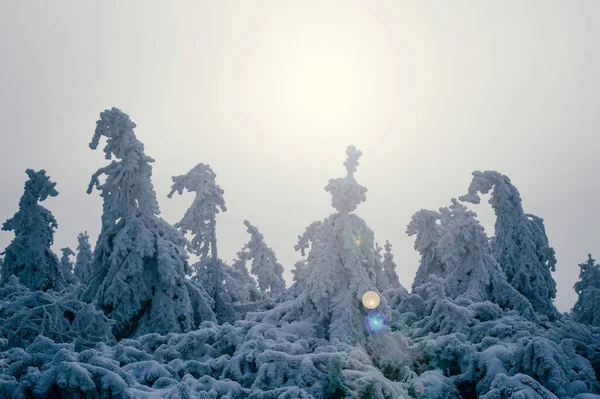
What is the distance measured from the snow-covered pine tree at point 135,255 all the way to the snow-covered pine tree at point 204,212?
14.1ft

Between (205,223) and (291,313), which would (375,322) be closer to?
(291,313)

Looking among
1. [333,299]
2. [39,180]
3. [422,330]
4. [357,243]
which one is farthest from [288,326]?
[39,180]

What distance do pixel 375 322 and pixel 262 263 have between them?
84.6 feet

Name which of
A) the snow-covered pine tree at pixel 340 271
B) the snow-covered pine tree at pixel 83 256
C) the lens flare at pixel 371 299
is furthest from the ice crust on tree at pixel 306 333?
the snow-covered pine tree at pixel 83 256

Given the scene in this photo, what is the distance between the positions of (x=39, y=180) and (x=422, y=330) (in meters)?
21.2

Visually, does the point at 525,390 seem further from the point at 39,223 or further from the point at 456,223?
the point at 39,223

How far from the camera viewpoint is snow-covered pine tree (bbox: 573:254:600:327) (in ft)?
66.0

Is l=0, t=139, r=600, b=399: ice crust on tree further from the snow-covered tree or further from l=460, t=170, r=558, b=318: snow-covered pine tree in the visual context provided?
the snow-covered tree

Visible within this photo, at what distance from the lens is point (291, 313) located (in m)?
16.3

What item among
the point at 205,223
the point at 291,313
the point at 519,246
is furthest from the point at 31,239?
the point at 519,246

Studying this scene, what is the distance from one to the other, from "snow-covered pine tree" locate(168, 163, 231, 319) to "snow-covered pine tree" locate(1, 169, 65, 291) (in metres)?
7.13

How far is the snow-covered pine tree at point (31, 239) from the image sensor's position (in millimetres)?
25656

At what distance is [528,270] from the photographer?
78.5 feet

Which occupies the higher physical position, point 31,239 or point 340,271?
point 31,239
